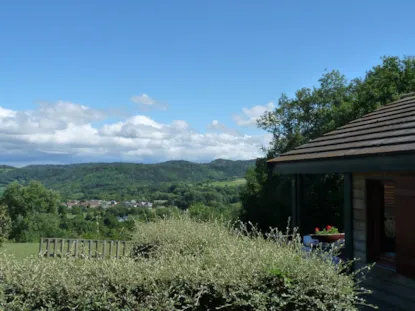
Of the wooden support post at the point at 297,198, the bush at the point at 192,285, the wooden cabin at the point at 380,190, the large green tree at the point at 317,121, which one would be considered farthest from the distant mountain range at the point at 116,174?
the bush at the point at 192,285

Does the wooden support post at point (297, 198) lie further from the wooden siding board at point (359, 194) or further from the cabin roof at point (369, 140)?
the wooden siding board at point (359, 194)

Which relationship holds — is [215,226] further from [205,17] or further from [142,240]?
[205,17]

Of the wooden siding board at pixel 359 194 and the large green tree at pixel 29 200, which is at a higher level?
the wooden siding board at pixel 359 194

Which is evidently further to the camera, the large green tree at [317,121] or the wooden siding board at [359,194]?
the large green tree at [317,121]

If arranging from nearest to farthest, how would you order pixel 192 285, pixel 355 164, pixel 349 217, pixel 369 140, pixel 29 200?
pixel 192 285 → pixel 355 164 → pixel 369 140 → pixel 349 217 → pixel 29 200

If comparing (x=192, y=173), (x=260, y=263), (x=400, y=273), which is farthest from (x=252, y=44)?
(x=192, y=173)

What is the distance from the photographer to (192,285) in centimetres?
360

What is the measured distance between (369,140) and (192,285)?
4.15 metres

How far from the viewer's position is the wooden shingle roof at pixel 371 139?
17.6 feet

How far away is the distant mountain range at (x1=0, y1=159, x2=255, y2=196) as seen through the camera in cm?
5394

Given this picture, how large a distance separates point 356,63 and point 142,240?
1897 cm

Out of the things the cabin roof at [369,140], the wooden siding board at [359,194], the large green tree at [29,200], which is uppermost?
the cabin roof at [369,140]

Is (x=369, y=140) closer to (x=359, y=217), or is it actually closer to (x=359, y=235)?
(x=359, y=217)

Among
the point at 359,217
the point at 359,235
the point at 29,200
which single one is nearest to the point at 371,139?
the point at 359,217
